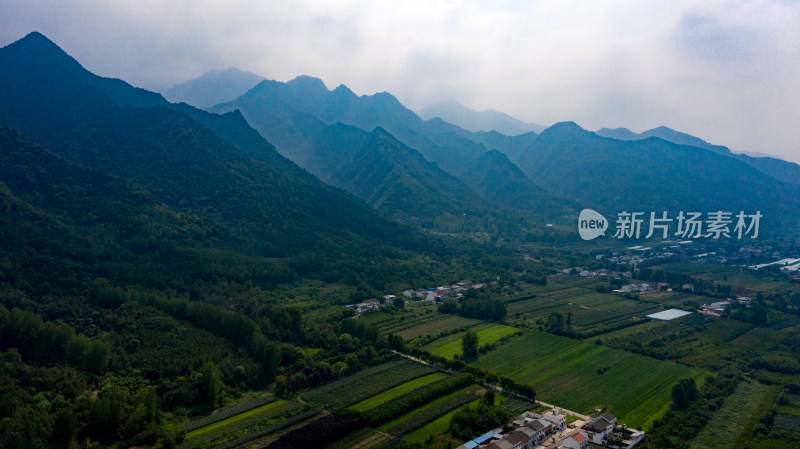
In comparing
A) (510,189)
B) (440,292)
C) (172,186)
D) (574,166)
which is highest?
(574,166)

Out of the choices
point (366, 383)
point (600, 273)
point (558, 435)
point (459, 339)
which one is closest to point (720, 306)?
point (600, 273)

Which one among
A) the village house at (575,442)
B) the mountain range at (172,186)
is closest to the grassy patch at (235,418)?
the village house at (575,442)

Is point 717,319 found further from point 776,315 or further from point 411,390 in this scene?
point 411,390

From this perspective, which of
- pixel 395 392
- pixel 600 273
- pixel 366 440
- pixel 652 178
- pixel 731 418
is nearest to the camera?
pixel 366 440

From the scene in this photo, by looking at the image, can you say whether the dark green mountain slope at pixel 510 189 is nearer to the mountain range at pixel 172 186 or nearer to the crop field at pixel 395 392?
the mountain range at pixel 172 186

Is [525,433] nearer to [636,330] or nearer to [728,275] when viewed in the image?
[636,330]

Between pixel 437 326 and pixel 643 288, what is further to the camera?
pixel 643 288

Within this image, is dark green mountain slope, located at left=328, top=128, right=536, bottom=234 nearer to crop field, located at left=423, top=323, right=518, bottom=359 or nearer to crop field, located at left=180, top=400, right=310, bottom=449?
crop field, located at left=423, top=323, right=518, bottom=359
